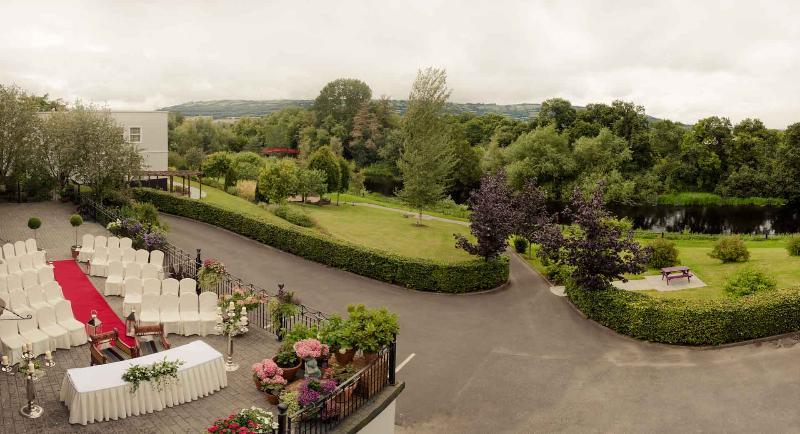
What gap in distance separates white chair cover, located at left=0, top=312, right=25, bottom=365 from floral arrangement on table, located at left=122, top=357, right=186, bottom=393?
3681 millimetres

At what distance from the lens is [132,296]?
15922mm

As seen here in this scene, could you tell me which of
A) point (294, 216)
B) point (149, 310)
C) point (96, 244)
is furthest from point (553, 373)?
point (294, 216)

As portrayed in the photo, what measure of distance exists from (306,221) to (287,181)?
599cm

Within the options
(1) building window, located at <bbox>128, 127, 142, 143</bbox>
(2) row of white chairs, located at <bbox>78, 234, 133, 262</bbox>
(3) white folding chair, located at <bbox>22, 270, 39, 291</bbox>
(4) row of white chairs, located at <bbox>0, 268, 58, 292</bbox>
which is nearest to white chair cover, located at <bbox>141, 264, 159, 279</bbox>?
(4) row of white chairs, located at <bbox>0, 268, 58, 292</bbox>

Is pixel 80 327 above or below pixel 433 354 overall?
above

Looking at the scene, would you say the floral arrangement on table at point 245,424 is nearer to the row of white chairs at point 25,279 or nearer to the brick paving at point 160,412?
the brick paving at point 160,412

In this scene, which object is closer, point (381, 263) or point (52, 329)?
point (52, 329)

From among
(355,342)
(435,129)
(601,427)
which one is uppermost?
(435,129)

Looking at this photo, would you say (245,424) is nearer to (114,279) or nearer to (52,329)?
(52,329)

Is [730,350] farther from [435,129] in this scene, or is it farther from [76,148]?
[76,148]

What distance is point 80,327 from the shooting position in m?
13.5

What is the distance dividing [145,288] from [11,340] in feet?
12.8

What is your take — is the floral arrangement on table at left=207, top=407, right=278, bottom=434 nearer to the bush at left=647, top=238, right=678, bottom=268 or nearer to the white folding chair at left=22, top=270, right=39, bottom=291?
the white folding chair at left=22, top=270, right=39, bottom=291

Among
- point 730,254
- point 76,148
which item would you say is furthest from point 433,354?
point 76,148
